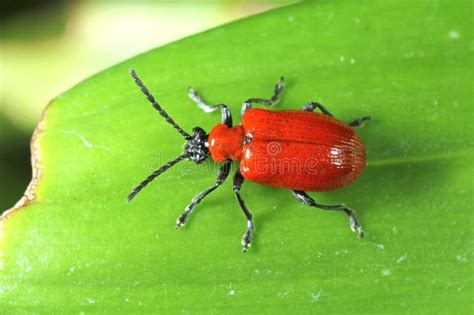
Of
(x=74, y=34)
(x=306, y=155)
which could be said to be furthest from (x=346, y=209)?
(x=74, y=34)

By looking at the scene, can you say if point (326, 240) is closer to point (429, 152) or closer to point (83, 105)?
point (429, 152)

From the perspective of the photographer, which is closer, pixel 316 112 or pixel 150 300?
pixel 150 300

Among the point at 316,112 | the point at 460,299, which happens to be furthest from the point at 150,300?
the point at 460,299

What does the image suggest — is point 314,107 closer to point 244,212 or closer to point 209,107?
point 209,107

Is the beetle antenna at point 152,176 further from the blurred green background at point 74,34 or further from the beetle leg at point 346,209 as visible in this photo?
the blurred green background at point 74,34

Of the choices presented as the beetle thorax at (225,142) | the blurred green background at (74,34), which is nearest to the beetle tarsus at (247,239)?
the beetle thorax at (225,142)

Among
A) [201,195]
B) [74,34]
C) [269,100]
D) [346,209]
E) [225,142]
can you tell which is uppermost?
[74,34]
